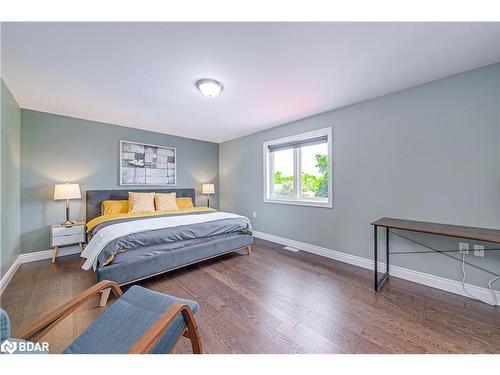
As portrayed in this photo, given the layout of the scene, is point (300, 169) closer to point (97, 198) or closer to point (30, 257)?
point (97, 198)

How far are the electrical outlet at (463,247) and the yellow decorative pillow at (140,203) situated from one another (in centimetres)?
404

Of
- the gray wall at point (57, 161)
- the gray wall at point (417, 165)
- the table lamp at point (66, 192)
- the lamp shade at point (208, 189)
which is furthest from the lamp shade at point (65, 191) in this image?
A: the gray wall at point (417, 165)

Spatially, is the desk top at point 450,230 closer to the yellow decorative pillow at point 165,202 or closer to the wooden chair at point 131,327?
the wooden chair at point 131,327

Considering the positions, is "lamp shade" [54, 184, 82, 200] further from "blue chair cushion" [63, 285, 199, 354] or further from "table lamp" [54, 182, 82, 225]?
"blue chair cushion" [63, 285, 199, 354]

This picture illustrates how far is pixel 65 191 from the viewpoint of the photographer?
2793 millimetres

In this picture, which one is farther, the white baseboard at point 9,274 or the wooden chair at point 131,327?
the white baseboard at point 9,274

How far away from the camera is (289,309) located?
5.63 ft

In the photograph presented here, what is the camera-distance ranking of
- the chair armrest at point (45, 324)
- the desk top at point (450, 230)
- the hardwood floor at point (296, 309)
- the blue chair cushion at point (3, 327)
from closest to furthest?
the blue chair cushion at point (3, 327), the chair armrest at point (45, 324), the hardwood floor at point (296, 309), the desk top at point (450, 230)

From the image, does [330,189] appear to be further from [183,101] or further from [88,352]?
[88,352]

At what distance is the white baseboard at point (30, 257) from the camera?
83.9 inches

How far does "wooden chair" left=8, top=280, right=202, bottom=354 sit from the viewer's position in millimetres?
869

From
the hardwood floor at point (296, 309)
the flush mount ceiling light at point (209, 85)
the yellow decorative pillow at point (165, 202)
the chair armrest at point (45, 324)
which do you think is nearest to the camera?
the chair armrest at point (45, 324)
